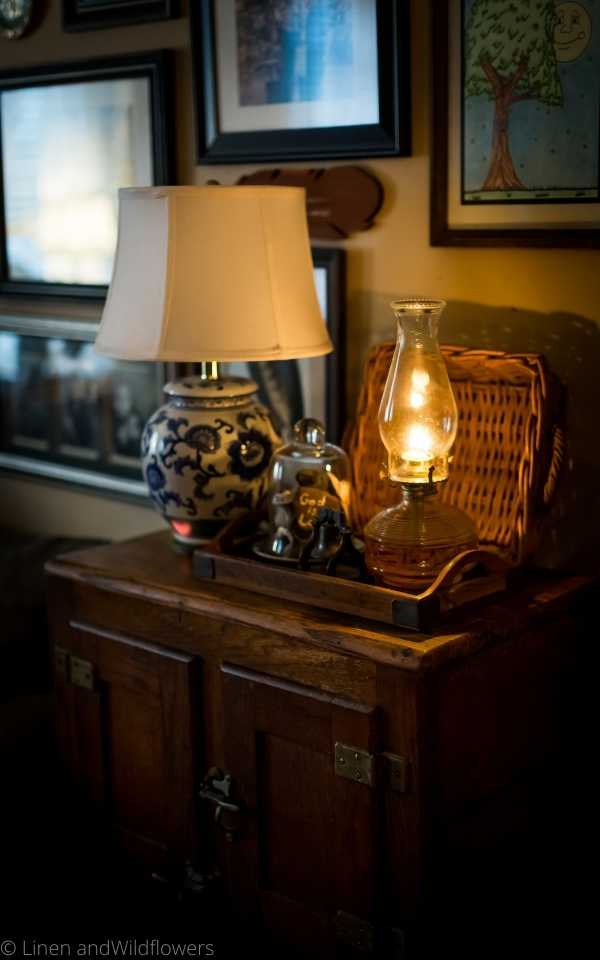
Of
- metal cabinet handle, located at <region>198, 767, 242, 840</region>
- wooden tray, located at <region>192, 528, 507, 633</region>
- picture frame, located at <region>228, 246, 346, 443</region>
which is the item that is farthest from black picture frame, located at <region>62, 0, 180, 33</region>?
metal cabinet handle, located at <region>198, 767, 242, 840</region>

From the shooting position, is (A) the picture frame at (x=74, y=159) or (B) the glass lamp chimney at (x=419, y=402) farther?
(A) the picture frame at (x=74, y=159)

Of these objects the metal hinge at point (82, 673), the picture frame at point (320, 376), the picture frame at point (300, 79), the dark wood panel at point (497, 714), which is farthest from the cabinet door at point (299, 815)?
the picture frame at point (300, 79)

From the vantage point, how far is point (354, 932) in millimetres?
1722

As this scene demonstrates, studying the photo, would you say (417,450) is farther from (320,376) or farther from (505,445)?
(320,376)

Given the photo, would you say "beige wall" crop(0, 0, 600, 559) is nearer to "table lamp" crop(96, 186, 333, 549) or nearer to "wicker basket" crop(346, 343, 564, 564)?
"wicker basket" crop(346, 343, 564, 564)

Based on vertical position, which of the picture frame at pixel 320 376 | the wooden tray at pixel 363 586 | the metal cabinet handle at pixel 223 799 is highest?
the picture frame at pixel 320 376

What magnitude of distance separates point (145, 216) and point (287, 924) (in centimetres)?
113

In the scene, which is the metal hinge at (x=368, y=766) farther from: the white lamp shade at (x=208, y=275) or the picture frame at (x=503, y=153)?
the picture frame at (x=503, y=153)

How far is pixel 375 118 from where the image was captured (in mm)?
2125

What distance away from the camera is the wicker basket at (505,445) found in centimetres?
185

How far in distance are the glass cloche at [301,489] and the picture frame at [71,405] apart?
79 cm

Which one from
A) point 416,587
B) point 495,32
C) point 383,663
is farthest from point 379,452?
point 495,32

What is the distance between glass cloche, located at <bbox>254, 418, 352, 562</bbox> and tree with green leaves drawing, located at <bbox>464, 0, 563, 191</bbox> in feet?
1.73

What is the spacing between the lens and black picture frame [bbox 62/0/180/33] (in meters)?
2.45
